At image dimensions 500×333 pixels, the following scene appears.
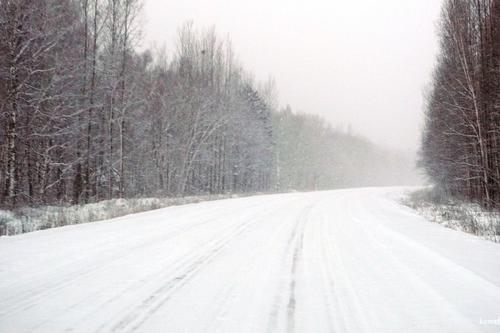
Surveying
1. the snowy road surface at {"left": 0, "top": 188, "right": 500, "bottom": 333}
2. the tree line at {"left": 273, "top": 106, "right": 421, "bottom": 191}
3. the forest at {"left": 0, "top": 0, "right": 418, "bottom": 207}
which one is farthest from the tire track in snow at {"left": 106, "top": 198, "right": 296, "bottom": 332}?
the tree line at {"left": 273, "top": 106, "right": 421, "bottom": 191}

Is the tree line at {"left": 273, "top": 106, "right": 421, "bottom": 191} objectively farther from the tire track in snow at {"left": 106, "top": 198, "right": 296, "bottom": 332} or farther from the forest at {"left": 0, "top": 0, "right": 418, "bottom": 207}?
the tire track in snow at {"left": 106, "top": 198, "right": 296, "bottom": 332}

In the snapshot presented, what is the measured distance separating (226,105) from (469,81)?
944 inches

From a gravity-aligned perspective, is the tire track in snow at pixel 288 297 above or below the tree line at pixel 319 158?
below

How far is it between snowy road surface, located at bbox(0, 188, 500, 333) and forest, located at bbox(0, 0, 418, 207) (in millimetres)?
9571

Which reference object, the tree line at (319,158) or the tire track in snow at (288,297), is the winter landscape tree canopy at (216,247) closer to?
the tire track in snow at (288,297)

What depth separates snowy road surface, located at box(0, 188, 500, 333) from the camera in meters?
3.03

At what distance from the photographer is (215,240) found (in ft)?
22.3

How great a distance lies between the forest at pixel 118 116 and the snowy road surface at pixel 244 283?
31.4 ft

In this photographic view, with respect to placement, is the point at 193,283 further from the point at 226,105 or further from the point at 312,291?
the point at 226,105

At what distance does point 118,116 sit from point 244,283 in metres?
21.9

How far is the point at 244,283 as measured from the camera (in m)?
4.13

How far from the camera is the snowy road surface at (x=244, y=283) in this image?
9.93 feet

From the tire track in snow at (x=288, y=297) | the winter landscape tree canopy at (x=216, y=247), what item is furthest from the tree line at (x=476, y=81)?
the tire track in snow at (x=288, y=297)

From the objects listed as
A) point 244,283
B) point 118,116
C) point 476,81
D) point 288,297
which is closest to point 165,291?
point 244,283
